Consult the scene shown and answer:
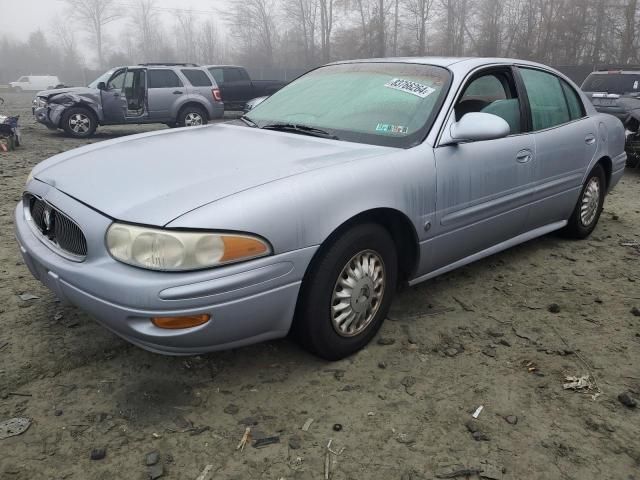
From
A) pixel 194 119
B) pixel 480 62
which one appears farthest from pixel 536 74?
pixel 194 119

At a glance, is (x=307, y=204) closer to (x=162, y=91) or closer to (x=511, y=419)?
(x=511, y=419)

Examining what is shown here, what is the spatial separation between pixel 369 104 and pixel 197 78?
35.6ft

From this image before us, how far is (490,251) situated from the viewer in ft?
11.6

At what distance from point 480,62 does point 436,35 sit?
137ft

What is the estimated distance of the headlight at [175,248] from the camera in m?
2.03

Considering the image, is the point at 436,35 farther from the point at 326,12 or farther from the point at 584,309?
the point at 584,309

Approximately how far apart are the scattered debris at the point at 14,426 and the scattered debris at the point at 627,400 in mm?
2613

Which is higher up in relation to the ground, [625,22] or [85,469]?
[625,22]

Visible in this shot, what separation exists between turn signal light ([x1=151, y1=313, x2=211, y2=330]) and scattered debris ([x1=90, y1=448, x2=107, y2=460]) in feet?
1.71

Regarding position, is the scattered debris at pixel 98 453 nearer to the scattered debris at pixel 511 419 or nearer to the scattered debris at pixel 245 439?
the scattered debris at pixel 245 439

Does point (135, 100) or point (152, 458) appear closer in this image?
point (152, 458)

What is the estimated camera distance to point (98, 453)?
2023 millimetres

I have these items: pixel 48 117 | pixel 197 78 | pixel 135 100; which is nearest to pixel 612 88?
pixel 197 78

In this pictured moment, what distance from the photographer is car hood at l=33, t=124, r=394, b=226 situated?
2184 millimetres
